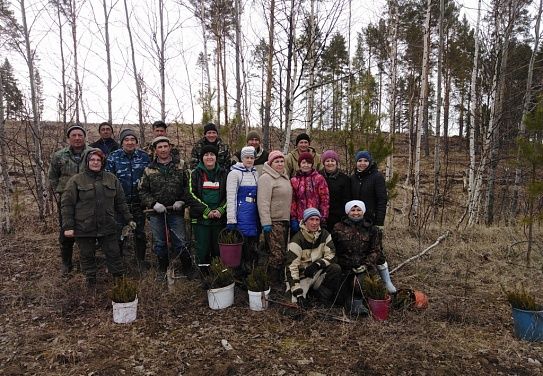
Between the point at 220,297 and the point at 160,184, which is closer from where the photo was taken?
the point at 220,297

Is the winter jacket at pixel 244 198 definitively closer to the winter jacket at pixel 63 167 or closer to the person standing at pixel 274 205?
the person standing at pixel 274 205

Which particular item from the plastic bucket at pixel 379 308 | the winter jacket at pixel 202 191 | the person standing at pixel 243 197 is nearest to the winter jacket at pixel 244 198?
the person standing at pixel 243 197

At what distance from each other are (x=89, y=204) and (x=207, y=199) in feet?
4.56

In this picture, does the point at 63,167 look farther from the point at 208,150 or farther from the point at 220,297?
the point at 220,297

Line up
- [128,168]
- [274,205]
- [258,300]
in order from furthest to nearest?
[128,168] → [274,205] → [258,300]

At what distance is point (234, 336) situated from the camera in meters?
3.68

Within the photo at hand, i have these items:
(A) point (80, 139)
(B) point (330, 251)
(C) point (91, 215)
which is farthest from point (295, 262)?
(A) point (80, 139)

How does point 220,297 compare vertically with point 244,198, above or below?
below

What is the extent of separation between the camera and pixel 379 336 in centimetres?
368

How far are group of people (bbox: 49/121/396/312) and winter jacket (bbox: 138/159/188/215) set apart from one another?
0.04ft

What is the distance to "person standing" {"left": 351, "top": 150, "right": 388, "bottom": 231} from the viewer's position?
4773mm

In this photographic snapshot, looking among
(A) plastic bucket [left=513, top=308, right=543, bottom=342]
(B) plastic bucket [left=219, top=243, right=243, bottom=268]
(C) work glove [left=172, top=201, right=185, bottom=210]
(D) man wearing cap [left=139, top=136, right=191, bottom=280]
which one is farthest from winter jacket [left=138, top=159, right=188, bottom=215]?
(A) plastic bucket [left=513, top=308, right=543, bottom=342]

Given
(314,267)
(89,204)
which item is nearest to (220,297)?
(314,267)

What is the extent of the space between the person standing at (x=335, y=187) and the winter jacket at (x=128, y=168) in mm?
2542
